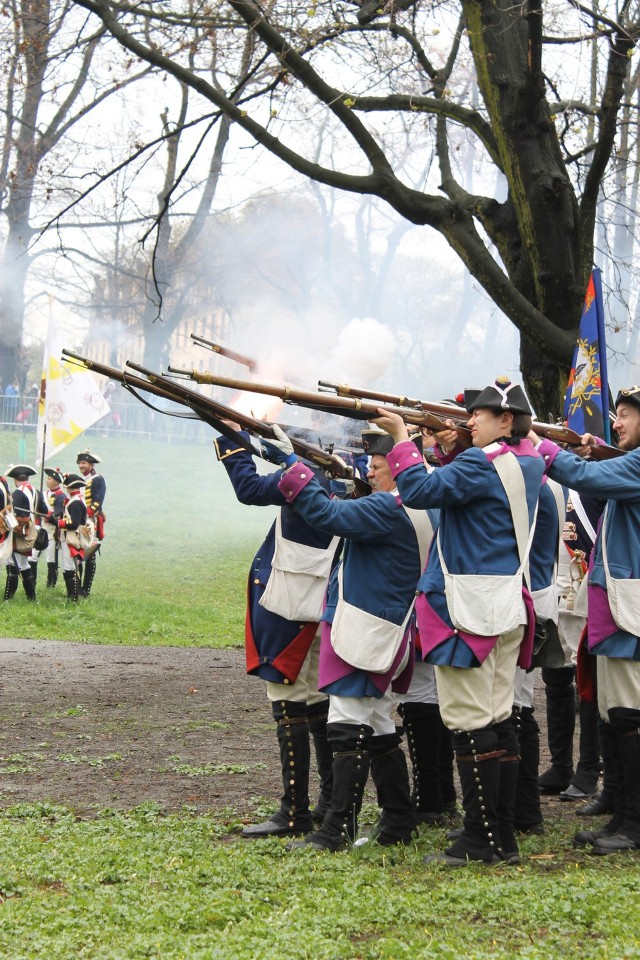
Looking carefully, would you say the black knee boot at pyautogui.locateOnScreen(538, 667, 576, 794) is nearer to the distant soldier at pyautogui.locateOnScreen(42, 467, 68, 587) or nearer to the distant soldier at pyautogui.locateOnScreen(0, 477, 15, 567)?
the distant soldier at pyautogui.locateOnScreen(0, 477, 15, 567)

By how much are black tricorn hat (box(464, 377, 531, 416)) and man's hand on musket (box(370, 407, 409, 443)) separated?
31 centimetres

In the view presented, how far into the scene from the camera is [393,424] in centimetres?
506

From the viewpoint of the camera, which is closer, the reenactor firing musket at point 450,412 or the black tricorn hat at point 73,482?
the reenactor firing musket at point 450,412

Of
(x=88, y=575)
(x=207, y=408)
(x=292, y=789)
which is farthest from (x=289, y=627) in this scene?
(x=88, y=575)

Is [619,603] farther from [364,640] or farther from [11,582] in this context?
[11,582]

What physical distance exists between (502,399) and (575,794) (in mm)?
2723

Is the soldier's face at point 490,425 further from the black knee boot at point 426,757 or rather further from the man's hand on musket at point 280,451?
A: the black knee boot at point 426,757

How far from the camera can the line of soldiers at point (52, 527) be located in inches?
578

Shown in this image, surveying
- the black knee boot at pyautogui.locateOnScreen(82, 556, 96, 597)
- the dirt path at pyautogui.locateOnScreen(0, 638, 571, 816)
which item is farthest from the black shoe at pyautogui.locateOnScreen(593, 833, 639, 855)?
the black knee boot at pyautogui.locateOnScreen(82, 556, 96, 597)

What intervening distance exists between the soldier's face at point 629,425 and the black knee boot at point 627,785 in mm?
1229

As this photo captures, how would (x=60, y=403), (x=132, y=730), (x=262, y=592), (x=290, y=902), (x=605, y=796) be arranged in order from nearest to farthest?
(x=290, y=902)
(x=262, y=592)
(x=605, y=796)
(x=132, y=730)
(x=60, y=403)

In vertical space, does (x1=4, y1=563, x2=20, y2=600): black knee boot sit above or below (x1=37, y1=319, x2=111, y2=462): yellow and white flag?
below

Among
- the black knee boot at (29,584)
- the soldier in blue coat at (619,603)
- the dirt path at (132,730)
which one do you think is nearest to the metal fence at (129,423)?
the black knee boot at (29,584)

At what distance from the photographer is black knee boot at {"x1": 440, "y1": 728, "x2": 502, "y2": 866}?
4750 mm
